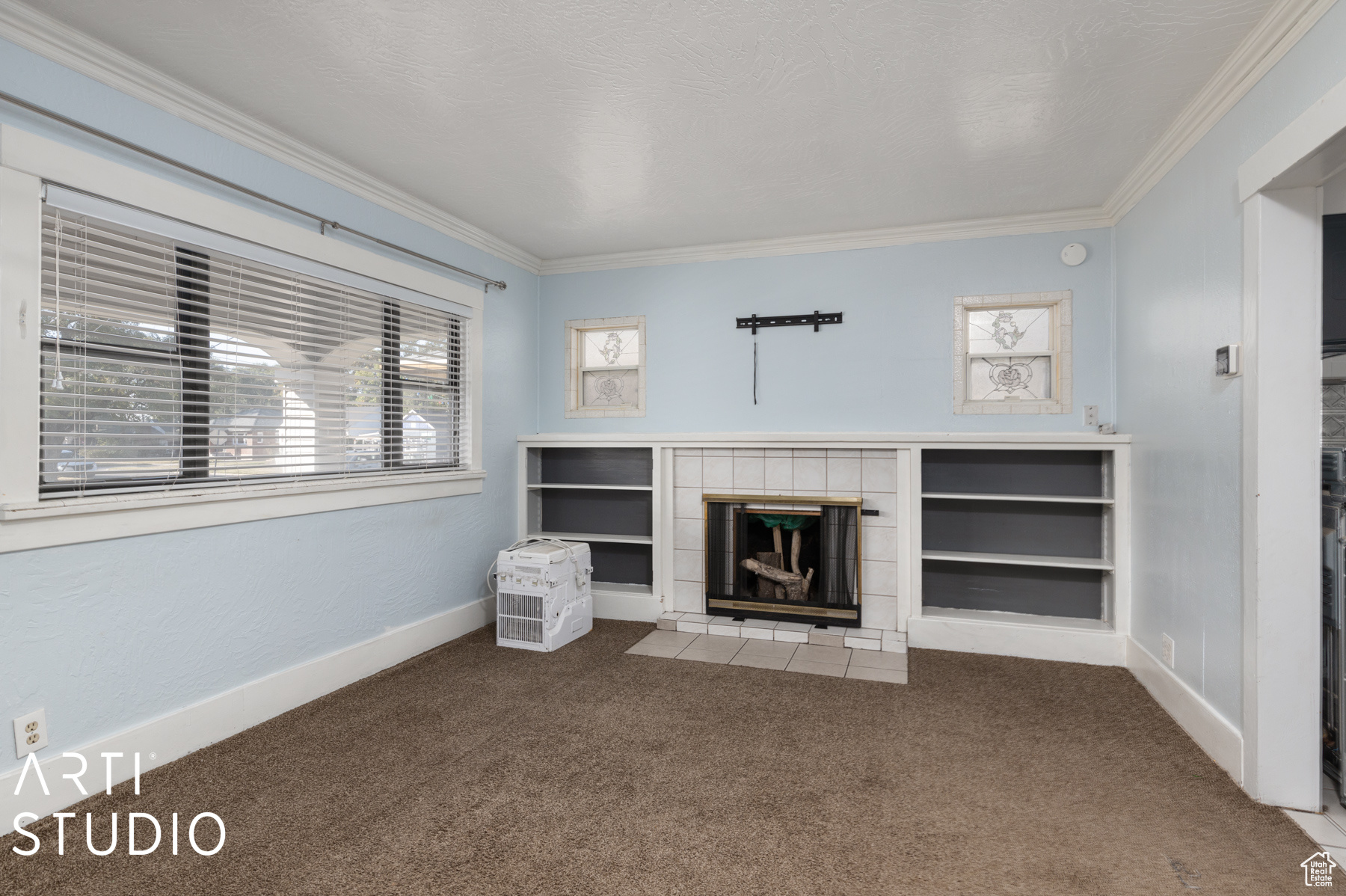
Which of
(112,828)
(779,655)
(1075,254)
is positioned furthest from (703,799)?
(1075,254)

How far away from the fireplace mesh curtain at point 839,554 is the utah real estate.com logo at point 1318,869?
2.25 meters

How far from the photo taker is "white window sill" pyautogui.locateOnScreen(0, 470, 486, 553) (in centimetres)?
203

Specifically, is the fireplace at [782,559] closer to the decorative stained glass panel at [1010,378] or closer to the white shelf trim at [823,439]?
the white shelf trim at [823,439]

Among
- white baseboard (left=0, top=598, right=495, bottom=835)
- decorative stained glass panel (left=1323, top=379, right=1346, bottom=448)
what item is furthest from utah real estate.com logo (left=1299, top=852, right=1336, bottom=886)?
white baseboard (left=0, top=598, right=495, bottom=835)

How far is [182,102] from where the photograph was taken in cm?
243

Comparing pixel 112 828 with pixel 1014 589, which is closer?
pixel 112 828

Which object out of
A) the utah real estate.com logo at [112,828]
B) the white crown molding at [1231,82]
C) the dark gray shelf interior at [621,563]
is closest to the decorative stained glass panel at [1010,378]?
the white crown molding at [1231,82]

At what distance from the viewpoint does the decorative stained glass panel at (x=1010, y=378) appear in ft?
12.8

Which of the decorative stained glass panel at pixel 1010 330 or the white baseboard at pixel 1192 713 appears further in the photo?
the decorative stained glass panel at pixel 1010 330

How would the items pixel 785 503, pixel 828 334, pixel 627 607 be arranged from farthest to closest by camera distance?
pixel 627 607
pixel 828 334
pixel 785 503

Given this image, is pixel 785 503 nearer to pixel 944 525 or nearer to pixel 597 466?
pixel 944 525

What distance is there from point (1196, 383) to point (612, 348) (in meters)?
3.35

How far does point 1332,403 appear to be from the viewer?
241 cm

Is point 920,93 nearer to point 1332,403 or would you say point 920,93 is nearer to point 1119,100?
point 1119,100
